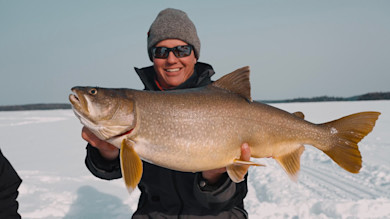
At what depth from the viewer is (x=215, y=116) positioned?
7.51 feet

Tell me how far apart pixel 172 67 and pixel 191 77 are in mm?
266

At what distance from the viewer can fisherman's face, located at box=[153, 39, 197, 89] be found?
9.58ft

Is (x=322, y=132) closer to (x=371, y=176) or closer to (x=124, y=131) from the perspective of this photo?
(x=124, y=131)

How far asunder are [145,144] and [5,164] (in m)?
1.34

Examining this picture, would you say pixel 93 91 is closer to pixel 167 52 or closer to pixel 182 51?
pixel 167 52

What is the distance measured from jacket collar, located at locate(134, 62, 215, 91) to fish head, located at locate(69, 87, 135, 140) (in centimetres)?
89

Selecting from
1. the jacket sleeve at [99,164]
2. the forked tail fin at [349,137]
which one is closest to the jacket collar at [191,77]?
the jacket sleeve at [99,164]

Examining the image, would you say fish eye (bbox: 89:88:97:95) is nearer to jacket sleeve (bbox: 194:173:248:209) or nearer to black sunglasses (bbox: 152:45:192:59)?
black sunglasses (bbox: 152:45:192:59)

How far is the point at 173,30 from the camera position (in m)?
3.10

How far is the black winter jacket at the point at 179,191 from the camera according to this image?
2.45 m

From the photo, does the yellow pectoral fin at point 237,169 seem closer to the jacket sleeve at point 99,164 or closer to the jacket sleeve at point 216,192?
the jacket sleeve at point 216,192

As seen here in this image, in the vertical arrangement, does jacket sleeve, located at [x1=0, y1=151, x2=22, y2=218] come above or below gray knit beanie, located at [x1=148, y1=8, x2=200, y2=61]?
below

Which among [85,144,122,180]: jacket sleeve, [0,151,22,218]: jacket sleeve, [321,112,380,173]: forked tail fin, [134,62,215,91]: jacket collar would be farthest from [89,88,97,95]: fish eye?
[321,112,380,173]: forked tail fin

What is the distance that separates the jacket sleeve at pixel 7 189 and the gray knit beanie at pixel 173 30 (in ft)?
5.90
